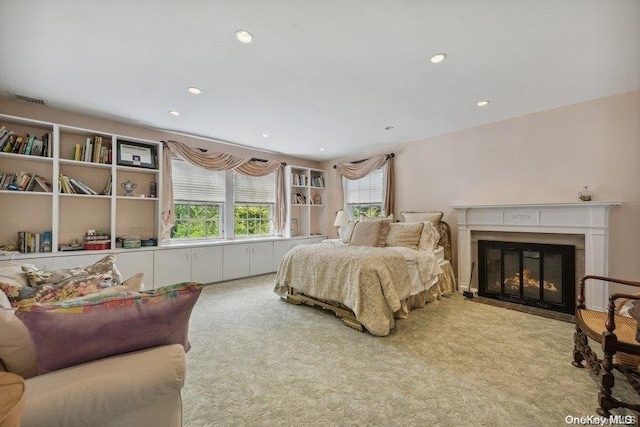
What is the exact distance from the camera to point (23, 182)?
2.98m

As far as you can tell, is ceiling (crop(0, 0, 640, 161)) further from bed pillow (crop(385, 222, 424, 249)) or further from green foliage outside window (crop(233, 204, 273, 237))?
green foliage outside window (crop(233, 204, 273, 237))

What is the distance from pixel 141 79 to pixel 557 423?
4.04m

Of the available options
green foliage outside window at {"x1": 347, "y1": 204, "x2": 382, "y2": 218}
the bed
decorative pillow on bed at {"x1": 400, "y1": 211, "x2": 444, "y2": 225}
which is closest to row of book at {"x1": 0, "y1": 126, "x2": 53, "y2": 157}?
the bed

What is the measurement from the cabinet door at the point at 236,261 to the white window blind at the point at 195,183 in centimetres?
95

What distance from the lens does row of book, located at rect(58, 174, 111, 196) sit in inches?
126

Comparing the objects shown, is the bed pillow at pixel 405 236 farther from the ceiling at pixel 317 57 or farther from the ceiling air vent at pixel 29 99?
the ceiling air vent at pixel 29 99

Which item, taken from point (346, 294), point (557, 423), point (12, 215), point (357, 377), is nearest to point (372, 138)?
point (346, 294)

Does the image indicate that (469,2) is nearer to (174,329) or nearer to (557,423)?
(174,329)

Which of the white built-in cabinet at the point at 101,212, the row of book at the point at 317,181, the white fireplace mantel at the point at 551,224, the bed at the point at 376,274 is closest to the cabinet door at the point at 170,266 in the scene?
the white built-in cabinet at the point at 101,212

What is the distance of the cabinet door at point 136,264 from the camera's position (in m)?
3.41

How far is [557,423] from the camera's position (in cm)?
142

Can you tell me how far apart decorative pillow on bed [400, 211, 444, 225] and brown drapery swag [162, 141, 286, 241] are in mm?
2498

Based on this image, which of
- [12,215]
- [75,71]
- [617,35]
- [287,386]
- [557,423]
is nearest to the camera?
[557,423]

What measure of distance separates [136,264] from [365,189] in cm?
Answer: 407
